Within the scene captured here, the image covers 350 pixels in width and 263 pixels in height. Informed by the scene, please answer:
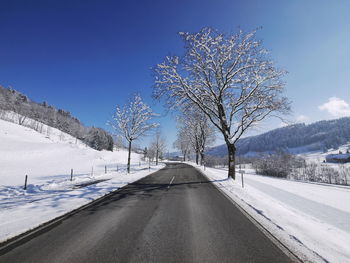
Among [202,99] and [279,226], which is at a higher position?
[202,99]

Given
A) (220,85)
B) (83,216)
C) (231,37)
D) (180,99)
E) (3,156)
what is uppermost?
(231,37)

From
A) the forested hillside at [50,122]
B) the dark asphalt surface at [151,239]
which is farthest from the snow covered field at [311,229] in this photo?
the forested hillside at [50,122]

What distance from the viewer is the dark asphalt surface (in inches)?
127

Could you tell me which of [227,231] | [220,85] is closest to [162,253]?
[227,231]

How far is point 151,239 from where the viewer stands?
399 cm

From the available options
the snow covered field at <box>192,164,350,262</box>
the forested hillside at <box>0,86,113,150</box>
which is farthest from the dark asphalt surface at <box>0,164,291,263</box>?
the forested hillside at <box>0,86,113,150</box>

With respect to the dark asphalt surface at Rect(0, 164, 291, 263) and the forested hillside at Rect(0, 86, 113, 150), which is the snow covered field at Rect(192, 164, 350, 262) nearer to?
the dark asphalt surface at Rect(0, 164, 291, 263)

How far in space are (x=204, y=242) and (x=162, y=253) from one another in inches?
40.9

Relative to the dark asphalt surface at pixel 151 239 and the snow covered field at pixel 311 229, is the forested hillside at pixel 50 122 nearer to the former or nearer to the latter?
the dark asphalt surface at pixel 151 239

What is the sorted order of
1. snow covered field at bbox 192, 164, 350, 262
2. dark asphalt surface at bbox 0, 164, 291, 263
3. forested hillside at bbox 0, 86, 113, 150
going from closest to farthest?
dark asphalt surface at bbox 0, 164, 291, 263, snow covered field at bbox 192, 164, 350, 262, forested hillside at bbox 0, 86, 113, 150

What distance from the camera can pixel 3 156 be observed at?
28156 mm

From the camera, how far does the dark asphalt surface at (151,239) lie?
3.24 m

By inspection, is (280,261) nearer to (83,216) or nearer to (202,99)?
(83,216)

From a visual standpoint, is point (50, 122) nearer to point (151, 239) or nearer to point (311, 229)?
point (151, 239)
